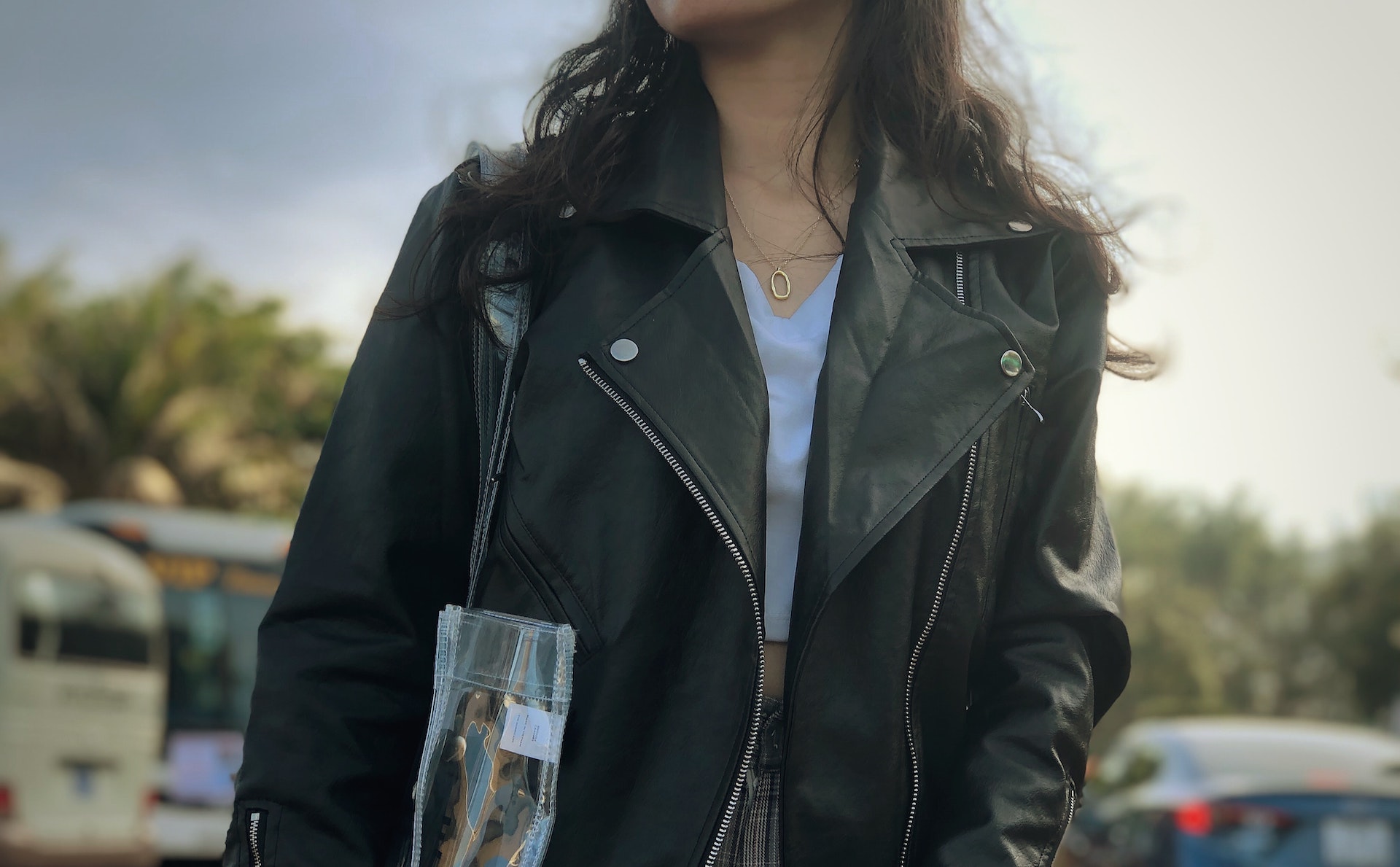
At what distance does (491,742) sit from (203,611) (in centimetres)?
1334

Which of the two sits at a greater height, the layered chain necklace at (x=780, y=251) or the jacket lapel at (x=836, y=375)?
the layered chain necklace at (x=780, y=251)

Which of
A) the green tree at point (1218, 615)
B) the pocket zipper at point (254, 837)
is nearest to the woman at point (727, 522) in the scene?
the pocket zipper at point (254, 837)

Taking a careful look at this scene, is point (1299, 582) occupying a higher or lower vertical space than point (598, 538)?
lower

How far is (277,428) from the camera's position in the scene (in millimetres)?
23656

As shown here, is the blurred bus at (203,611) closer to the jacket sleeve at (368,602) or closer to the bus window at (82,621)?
the bus window at (82,621)

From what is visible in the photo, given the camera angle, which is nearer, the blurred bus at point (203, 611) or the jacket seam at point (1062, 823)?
the jacket seam at point (1062, 823)

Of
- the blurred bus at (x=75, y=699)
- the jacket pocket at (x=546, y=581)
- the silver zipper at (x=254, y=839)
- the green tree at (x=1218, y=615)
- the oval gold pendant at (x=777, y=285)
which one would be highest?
the oval gold pendant at (x=777, y=285)

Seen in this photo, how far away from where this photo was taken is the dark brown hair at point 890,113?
77.2 inches

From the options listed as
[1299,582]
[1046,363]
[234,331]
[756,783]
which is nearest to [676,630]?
[756,783]

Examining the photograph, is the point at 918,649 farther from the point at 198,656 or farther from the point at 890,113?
the point at 198,656

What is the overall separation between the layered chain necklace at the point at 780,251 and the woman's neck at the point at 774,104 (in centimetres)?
5

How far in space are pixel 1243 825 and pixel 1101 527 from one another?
541 cm

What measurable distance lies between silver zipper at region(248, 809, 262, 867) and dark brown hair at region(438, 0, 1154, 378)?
0.83 metres

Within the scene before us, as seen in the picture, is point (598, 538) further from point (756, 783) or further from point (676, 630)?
point (756, 783)
